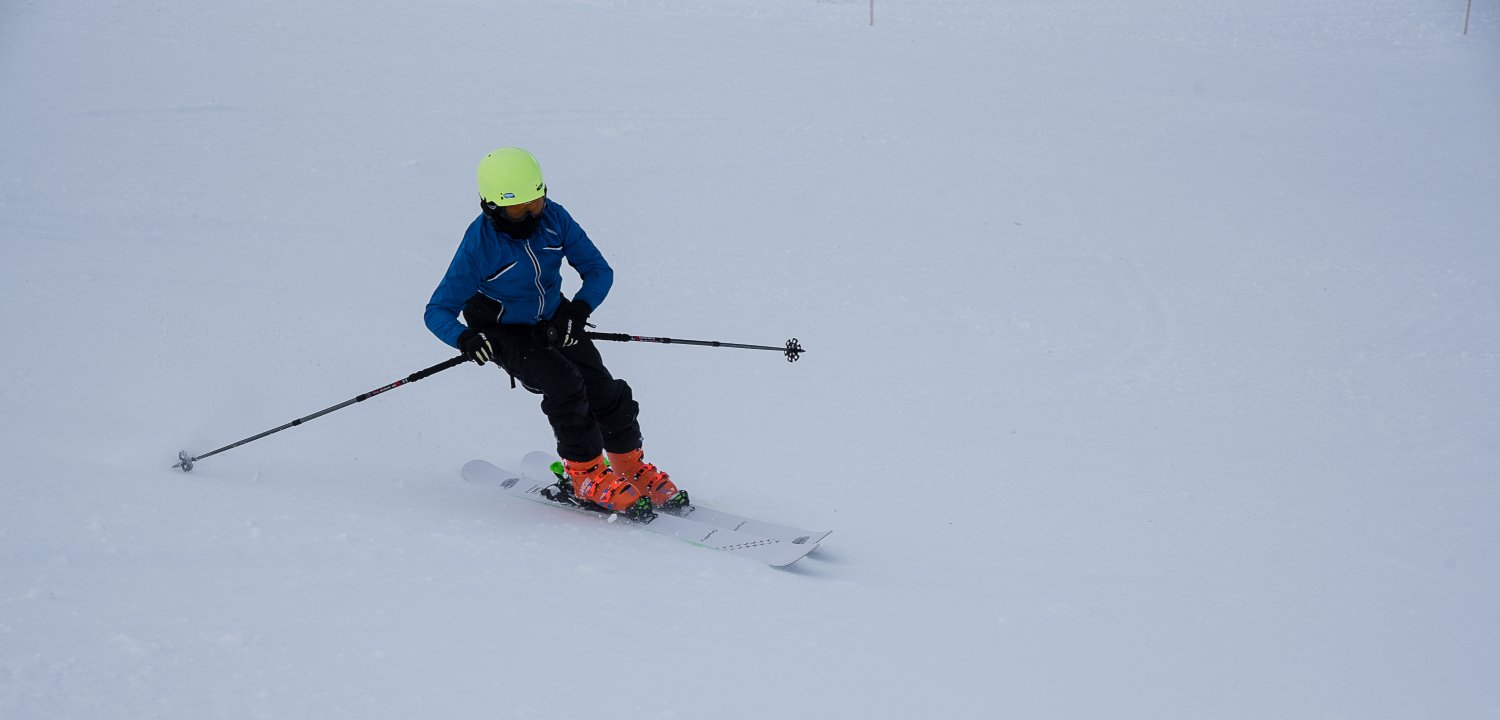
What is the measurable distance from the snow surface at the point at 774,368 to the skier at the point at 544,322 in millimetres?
411

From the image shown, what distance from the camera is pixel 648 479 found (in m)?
5.32

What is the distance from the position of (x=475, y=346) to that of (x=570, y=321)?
0.48m

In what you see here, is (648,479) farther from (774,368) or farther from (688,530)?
(774,368)

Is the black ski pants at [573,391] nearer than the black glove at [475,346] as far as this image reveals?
No

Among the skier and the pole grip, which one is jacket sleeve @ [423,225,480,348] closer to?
the skier

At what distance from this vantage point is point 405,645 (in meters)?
3.24

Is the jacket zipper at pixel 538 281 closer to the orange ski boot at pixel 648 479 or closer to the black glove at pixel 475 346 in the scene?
the black glove at pixel 475 346

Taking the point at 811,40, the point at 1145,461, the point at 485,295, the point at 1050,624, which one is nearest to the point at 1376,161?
the point at 811,40

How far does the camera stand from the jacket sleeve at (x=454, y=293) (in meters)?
4.61

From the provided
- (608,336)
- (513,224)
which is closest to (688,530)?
(608,336)

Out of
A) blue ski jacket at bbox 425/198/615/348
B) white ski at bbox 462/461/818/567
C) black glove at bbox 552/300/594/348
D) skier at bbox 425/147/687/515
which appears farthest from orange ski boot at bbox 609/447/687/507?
blue ski jacket at bbox 425/198/615/348

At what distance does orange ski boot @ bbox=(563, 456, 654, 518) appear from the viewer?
509cm

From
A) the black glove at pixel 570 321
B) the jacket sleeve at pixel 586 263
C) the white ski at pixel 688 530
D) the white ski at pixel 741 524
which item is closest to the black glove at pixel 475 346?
the black glove at pixel 570 321

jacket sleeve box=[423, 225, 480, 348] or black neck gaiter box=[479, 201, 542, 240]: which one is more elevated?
black neck gaiter box=[479, 201, 542, 240]
